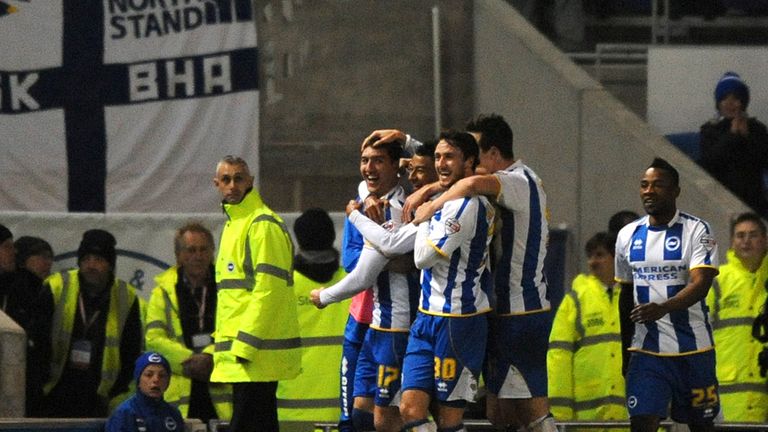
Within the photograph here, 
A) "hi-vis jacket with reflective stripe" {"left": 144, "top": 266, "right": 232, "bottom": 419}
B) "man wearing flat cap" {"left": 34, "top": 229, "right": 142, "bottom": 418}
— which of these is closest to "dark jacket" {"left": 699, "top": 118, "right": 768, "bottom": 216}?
"hi-vis jacket with reflective stripe" {"left": 144, "top": 266, "right": 232, "bottom": 419}

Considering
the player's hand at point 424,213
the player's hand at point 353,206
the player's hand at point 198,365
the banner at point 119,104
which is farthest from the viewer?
the banner at point 119,104

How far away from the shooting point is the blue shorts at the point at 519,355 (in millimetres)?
10398

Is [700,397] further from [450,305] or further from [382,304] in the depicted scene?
[382,304]

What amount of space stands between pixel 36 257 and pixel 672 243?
4813 millimetres

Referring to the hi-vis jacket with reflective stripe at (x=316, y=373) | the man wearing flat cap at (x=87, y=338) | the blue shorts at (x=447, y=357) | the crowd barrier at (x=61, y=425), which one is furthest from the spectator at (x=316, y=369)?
the blue shorts at (x=447, y=357)

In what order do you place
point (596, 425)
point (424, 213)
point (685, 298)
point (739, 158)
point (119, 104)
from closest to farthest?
point (424, 213)
point (685, 298)
point (596, 425)
point (739, 158)
point (119, 104)

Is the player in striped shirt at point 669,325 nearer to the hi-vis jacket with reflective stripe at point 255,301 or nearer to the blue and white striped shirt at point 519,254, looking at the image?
the blue and white striped shirt at point 519,254

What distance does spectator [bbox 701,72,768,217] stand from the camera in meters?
16.5

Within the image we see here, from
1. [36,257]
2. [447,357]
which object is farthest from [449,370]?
[36,257]

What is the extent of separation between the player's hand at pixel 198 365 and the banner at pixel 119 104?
4627 mm

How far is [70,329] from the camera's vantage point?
12633 millimetres

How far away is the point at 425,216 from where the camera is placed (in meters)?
10.2

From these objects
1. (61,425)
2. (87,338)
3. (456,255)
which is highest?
(456,255)

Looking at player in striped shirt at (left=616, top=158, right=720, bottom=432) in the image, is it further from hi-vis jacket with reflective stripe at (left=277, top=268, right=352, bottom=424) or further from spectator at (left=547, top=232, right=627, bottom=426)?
hi-vis jacket with reflective stripe at (left=277, top=268, right=352, bottom=424)
